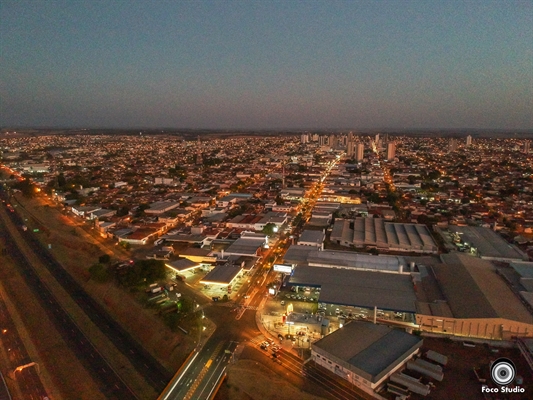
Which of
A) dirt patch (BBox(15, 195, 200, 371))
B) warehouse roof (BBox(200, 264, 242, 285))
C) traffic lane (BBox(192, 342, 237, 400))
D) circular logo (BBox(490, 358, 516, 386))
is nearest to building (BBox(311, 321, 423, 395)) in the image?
circular logo (BBox(490, 358, 516, 386))

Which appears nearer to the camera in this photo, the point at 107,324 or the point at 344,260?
the point at 107,324

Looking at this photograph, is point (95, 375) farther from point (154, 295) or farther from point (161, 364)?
point (154, 295)

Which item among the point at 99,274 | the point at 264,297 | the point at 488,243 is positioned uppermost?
the point at 488,243

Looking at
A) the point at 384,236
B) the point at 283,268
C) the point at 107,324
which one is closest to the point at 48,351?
the point at 107,324

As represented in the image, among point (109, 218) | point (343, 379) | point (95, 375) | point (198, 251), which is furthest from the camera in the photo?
point (109, 218)

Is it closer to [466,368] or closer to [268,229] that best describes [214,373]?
[466,368]

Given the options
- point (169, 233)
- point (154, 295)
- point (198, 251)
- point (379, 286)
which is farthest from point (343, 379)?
point (169, 233)
